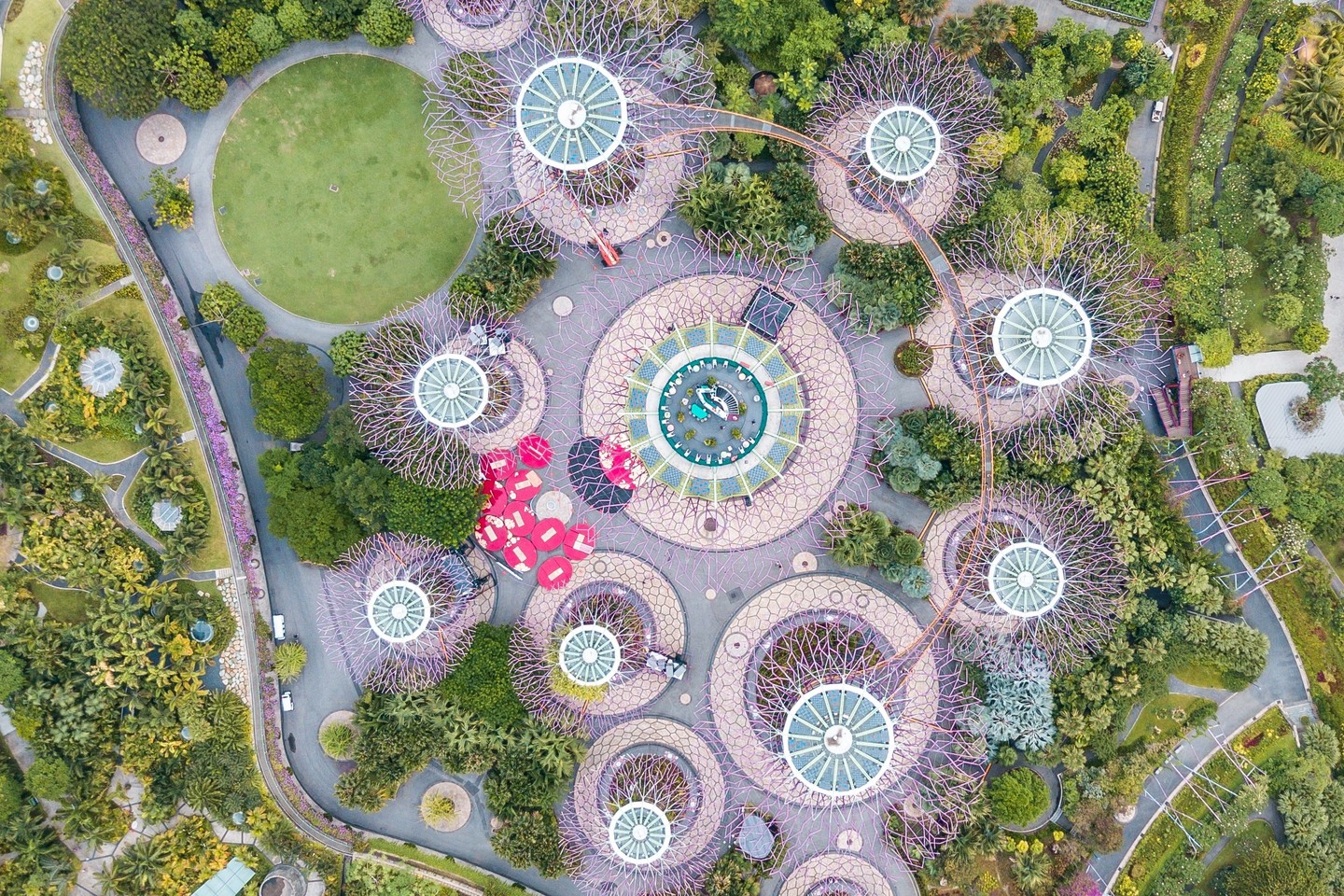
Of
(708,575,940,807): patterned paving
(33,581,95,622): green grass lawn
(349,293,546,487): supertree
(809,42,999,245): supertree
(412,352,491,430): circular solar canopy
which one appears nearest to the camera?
(412,352,491,430): circular solar canopy

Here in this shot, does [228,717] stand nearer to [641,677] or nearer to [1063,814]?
[641,677]

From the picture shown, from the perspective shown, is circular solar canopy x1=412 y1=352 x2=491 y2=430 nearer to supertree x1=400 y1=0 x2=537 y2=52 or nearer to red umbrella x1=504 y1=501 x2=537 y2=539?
red umbrella x1=504 y1=501 x2=537 y2=539

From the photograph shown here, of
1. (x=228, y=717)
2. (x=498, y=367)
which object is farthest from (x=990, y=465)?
(x=228, y=717)

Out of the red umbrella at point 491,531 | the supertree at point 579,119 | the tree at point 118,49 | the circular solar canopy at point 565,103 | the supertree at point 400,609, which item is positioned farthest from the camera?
the red umbrella at point 491,531

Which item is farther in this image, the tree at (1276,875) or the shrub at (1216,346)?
the shrub at (1216,346)

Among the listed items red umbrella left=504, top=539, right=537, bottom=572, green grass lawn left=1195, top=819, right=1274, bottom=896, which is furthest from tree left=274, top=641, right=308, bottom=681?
green grass lawn left=1195, top=819, right=1274, bottom=896

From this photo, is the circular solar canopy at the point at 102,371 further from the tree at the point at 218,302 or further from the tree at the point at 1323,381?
the tree at the point at 1323,381

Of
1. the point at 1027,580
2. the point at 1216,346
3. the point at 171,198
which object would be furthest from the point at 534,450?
the point at 1216,346

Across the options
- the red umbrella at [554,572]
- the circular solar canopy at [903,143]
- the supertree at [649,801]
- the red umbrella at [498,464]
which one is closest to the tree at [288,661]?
the red umbrella at [554,572]
